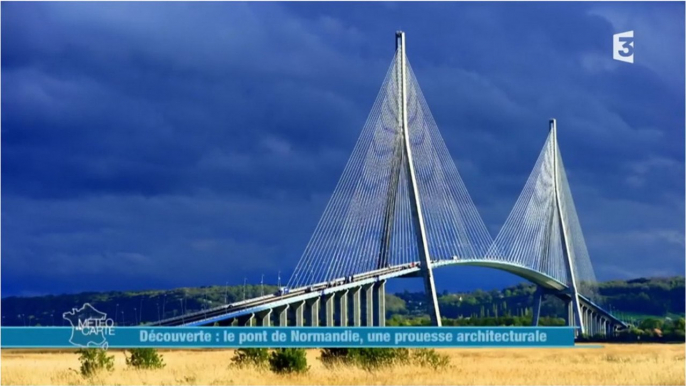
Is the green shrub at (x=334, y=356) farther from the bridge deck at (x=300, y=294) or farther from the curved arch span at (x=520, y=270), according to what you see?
the curved arch span at (x=520, y=270)

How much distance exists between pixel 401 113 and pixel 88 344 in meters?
22.7

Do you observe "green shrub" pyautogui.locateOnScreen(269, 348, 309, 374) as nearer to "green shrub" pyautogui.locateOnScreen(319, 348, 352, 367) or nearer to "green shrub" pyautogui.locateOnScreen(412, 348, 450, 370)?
"green shrub" pyautogui.locateOnScreen(319, 348, 352, 367)

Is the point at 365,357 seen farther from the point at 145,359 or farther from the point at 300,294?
the point at 300,294

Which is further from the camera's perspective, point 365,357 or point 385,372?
point 365,357

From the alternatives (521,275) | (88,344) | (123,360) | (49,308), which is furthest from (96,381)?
(521,275)

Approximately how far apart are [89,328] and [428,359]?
8476 millimetres

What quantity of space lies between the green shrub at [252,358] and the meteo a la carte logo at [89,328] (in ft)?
10.6

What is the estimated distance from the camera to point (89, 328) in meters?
27.6

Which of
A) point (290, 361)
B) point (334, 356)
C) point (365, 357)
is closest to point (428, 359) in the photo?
point (365, 357)

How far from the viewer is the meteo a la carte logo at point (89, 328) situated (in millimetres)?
27328

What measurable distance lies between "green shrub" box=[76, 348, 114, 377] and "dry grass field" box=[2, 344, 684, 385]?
0.20 meters

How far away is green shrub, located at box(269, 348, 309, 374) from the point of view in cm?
2797

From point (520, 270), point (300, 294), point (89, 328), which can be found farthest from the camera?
point (520, 270)

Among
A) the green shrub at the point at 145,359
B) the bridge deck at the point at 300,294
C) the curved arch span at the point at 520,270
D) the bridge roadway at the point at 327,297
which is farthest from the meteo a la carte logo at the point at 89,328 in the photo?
the curved arch span at the point at 520,270
